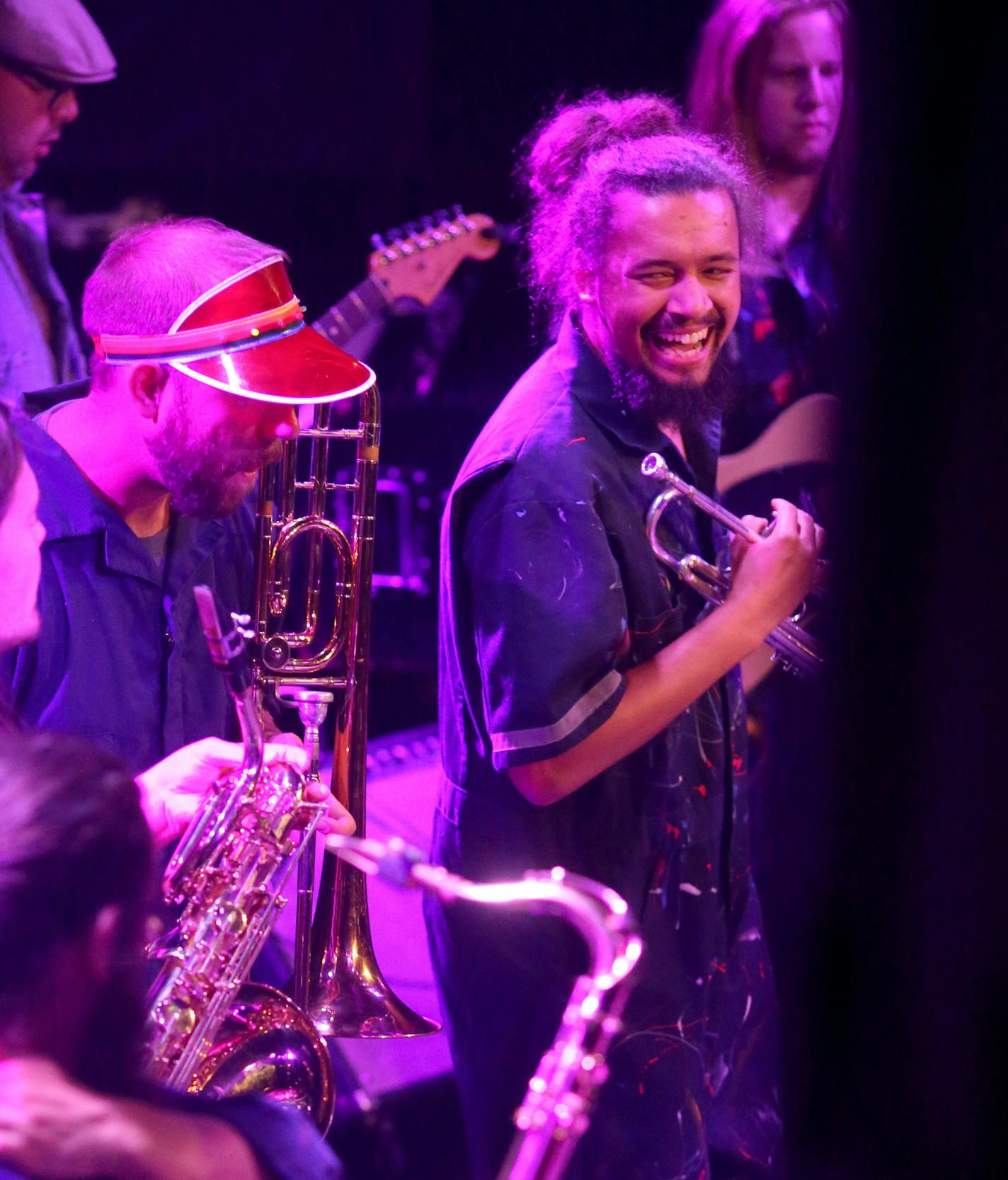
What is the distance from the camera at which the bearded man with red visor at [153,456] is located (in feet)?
6.95

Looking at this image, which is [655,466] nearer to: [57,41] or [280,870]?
[280,870]

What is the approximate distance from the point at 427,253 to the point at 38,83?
1.16 meters

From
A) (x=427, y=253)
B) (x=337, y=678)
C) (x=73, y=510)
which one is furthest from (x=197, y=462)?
(x=427, y=253)

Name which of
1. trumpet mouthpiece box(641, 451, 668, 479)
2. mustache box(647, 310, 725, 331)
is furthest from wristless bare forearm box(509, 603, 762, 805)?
mustache box(647, 310, 725, 331)

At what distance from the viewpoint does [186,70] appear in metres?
3.47

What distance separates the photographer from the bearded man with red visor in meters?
2.12

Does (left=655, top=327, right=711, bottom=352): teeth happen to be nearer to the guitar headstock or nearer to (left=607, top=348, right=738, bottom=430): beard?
(left=607, top=348, right=738, bottom=430): beard

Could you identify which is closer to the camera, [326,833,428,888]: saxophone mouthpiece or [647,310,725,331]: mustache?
[326,833,428,888]: saxophone mouthpiece

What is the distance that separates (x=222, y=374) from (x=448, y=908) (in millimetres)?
921

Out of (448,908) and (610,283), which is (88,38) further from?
(448,908)

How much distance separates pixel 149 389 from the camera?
2.17m

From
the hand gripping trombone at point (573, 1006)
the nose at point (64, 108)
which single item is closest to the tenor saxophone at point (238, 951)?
the hand gripping trombone at point (573, 1006)

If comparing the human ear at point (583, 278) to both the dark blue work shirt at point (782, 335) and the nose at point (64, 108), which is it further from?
the nose at point (64, 108)

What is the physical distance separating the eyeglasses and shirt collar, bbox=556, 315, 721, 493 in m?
1.66
